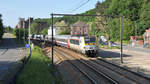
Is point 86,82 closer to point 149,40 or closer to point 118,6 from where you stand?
point 149,40

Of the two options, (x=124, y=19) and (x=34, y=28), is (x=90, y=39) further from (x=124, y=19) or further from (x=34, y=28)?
(x=34, y=28)

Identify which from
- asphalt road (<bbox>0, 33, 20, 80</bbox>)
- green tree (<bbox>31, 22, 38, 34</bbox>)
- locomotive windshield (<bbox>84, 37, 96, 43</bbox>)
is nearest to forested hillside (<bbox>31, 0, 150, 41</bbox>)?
asphalt road (<bbox>0, 33, 20, 80</bbox>)

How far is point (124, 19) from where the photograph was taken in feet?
217

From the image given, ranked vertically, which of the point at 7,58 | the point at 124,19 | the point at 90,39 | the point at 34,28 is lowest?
the point at 7,58

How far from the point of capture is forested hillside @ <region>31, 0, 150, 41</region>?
177ft

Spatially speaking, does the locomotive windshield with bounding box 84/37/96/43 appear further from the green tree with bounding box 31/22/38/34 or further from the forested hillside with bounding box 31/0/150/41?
the green tree with bounding box 31/22/38/34

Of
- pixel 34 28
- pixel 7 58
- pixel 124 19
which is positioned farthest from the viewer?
pixel 34 28

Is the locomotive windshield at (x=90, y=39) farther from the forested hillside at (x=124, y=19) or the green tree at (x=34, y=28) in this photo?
the green tree at (x=34, y=28)

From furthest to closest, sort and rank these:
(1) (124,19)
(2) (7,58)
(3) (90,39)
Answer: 1. (1) (124,19)
2. (2) (7,58)
3. (3) (90,39)

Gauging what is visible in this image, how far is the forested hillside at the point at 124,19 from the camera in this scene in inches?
2119

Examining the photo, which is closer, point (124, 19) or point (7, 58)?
point (7, 58)

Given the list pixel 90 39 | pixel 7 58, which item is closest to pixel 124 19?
pixel 90 39

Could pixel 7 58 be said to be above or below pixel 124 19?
below

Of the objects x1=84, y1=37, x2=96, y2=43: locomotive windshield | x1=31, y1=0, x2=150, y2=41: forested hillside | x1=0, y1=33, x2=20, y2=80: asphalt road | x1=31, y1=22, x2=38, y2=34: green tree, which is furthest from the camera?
x1=31, y1=22, x2=38, y2=34: green tree
